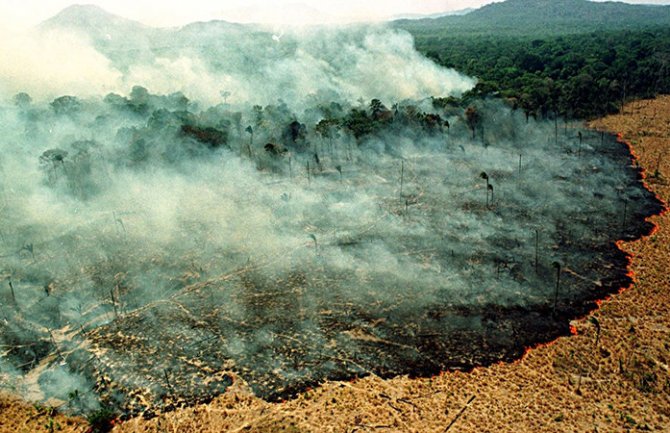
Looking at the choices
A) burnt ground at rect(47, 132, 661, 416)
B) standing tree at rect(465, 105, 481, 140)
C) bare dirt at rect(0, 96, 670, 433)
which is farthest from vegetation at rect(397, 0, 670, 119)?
bare dirt at rect(0, 96, 670, 433)

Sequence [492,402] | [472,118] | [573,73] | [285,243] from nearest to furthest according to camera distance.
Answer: [492,402]
[285,243]
[472,118]
[573,73]

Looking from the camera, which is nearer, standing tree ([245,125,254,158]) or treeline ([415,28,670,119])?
standing tree ([245,125,254,158])

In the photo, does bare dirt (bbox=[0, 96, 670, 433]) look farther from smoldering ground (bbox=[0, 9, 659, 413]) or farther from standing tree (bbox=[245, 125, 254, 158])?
standing tree (bbox=[245, 125, 254, 158])

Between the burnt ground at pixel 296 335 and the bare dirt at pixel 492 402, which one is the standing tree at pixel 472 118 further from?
the bare dirt at pixel 492 402

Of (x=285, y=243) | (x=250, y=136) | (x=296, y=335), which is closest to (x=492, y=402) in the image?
(x=296, y=335)

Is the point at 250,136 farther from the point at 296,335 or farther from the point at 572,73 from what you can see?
the point at 572,73

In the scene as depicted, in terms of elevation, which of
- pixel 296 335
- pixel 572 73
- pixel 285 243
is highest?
pixel 572 73

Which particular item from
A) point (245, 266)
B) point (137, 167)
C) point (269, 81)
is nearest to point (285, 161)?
point (137, 167)

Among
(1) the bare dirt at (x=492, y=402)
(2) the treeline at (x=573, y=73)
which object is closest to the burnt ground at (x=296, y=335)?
(1) the bare dirt at (x=492, y=402)
